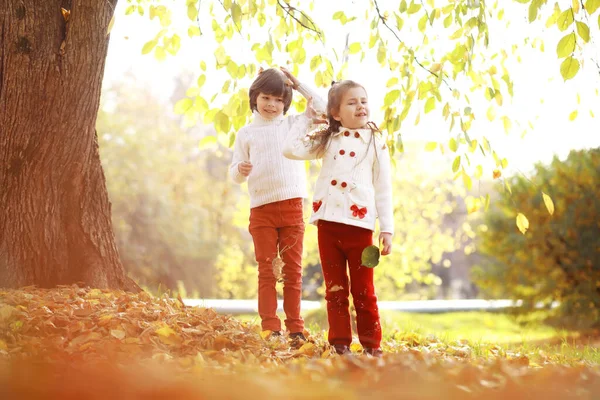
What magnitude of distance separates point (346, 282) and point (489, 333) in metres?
7.00

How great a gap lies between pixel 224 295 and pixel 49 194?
12.8 m

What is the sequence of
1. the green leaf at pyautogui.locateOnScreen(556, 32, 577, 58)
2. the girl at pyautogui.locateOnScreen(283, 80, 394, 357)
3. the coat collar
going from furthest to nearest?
the coat collar
the girl at pyautogui.locateOnScreen(283, 80, 394, 357)
the green leaf at pyautogui.locateOnScreen(556, 32, 577, 58)

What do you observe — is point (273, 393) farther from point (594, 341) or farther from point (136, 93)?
point (136, 93)

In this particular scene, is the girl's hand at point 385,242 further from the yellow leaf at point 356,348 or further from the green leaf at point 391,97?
the green leaf at point 391,97

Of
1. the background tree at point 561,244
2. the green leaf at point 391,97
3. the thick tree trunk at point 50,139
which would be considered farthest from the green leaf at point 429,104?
the background tree at point 561,244

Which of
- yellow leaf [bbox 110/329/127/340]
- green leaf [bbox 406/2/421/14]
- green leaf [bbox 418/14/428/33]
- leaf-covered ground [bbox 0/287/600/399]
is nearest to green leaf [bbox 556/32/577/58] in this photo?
green leaf [bbox 406/2/421/14]

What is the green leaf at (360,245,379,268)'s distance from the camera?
3406 mm

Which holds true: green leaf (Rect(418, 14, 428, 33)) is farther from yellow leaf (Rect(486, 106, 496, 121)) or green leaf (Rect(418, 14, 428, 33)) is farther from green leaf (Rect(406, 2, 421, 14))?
yellow leaf (Rect(486, 106, 496, 121))

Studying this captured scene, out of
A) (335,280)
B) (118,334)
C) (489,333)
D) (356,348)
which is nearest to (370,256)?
(335,280)

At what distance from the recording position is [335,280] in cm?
356

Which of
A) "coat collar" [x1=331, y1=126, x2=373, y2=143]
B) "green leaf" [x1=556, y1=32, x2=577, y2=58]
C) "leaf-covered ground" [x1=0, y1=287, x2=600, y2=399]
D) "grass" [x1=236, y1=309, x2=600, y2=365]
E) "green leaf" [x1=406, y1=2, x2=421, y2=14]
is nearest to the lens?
"leaf-covered ground" [x1=0, y1=287, x2=600, y2=399]

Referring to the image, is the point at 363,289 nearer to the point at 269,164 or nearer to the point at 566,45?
the point at 269,164

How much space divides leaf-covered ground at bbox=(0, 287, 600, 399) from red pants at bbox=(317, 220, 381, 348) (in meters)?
0.21

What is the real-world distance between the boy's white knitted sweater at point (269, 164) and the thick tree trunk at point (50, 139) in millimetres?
1147
